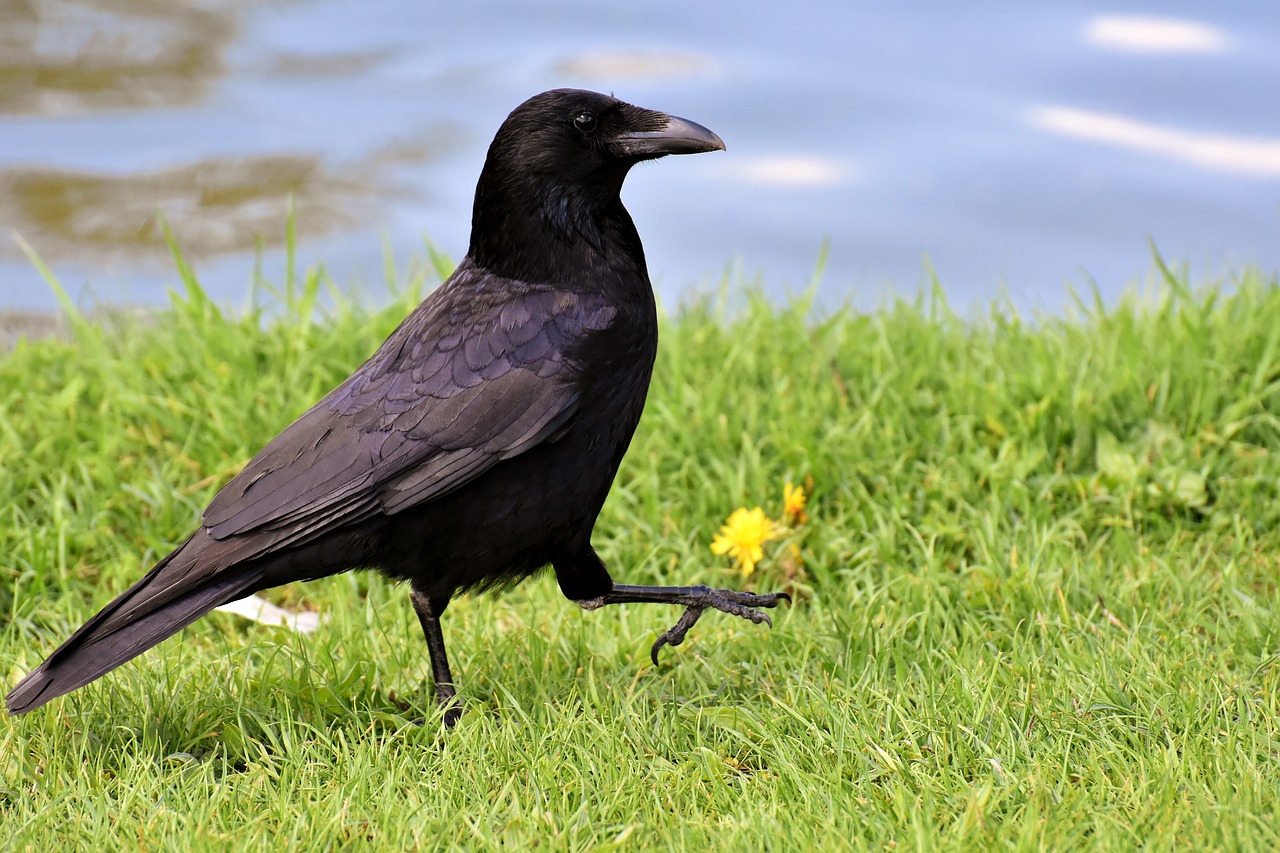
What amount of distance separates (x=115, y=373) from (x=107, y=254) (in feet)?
5.82

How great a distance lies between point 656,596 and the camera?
11.7ft

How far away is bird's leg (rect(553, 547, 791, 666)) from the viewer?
11.6ft

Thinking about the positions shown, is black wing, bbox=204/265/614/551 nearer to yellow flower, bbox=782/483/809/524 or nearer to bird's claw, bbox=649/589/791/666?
Answer: bird's claw, bbox=649/589/791/666

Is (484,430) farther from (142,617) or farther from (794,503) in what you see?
(794,503)

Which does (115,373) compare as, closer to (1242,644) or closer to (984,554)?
(984,554)

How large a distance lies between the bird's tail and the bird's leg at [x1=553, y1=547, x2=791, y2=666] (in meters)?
0.80

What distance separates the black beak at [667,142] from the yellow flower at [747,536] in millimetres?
1192

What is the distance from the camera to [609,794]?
292 cm

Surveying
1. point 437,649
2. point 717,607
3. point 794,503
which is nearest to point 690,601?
point 717,607

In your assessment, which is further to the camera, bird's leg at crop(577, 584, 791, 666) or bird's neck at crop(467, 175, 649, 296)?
bird's leg at crop(577, 584, 791, 666)

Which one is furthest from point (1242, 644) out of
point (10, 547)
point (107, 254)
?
point (107, 254)

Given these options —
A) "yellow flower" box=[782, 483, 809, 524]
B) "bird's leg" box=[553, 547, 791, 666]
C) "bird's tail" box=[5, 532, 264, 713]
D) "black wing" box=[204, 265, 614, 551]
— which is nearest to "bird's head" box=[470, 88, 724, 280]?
"black wing" box=[204, 265, 614, 551]

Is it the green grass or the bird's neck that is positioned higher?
the bird's neck

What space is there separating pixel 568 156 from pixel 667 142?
248mm
